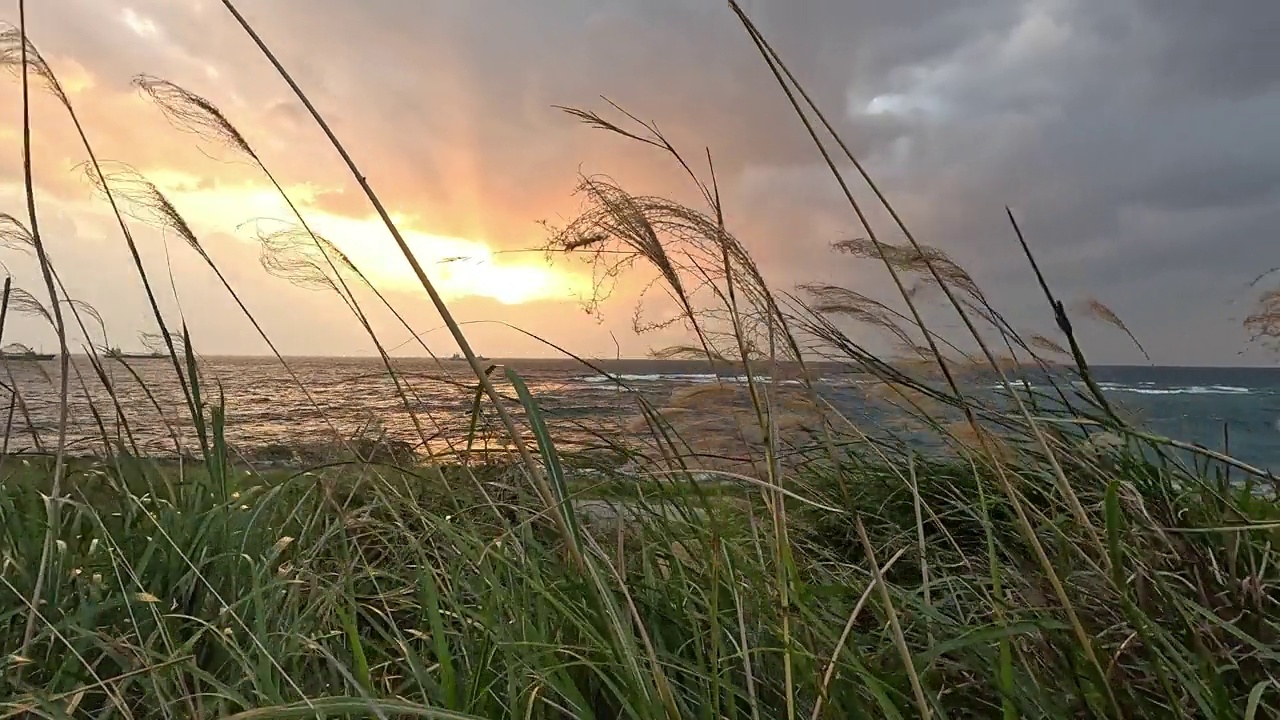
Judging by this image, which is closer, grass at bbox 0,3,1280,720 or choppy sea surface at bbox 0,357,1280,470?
grass at bbox 0,3,1280,720

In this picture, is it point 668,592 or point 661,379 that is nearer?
point 668,592

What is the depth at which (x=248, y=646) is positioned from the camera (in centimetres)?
156

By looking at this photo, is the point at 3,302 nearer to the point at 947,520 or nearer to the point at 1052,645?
the point at 1052,645

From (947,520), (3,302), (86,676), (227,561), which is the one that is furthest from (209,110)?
(947,520)

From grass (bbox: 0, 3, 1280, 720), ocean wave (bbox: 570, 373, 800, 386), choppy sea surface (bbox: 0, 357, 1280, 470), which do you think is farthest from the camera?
choppy sea surface (bbox: 0, 357, 1280, 470)

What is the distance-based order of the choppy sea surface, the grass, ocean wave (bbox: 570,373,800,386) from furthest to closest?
A: the choppy sea surface
ocean wave (bbox: 570,373,800,386)
the grass

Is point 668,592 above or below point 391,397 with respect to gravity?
below

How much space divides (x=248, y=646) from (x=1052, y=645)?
1.55 metres

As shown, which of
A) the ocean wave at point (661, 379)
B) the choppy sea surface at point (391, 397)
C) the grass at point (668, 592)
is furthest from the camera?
the choppy sea surface at point (391, 397)

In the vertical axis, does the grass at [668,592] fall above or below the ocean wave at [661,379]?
below

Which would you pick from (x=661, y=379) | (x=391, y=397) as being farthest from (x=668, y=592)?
(x=391, y=397)

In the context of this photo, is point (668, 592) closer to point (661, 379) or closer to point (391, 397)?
point (661, 379)

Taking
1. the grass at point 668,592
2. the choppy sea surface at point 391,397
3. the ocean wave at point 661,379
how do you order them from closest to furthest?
the grass at point 668,592
the ocean wave at point 661,379
the choppy sea surface at point 391,397

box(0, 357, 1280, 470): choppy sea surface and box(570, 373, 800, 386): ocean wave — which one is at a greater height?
box(570, 373, 800, 386): ocean wave
